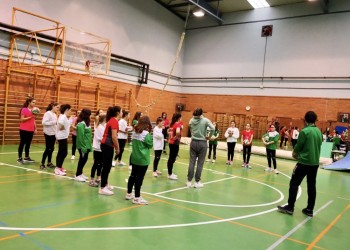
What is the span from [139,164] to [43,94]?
30.4 feet

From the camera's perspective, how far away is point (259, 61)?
18.9 meters

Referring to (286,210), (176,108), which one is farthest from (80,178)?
(176,108)

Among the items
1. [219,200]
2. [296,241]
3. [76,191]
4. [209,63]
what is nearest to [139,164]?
[76,191]

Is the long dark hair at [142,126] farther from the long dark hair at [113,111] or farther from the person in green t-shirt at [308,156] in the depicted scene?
the person in green t-shirt at [308,156]

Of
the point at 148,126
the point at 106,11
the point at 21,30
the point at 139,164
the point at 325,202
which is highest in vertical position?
the point at 106,11

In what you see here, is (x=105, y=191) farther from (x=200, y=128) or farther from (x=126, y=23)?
(x=126, y=23)

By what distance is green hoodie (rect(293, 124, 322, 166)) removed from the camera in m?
5.04

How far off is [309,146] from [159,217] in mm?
2817

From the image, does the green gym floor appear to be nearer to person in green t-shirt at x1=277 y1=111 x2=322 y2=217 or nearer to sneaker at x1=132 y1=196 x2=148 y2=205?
sneaker at x1=132 y1=196 x2=148 y2=205

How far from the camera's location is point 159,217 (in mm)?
4578

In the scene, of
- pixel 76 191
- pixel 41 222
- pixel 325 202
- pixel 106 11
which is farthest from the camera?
pixel 106 11

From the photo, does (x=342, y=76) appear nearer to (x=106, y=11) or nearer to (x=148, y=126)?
(x=106, y=11)

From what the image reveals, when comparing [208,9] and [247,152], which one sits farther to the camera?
[208,9]

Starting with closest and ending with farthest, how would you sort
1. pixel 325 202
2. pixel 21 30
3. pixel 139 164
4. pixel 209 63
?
pixel 139 164 < pixel 325 202 < pixel 21 30 < pixel 209 63
